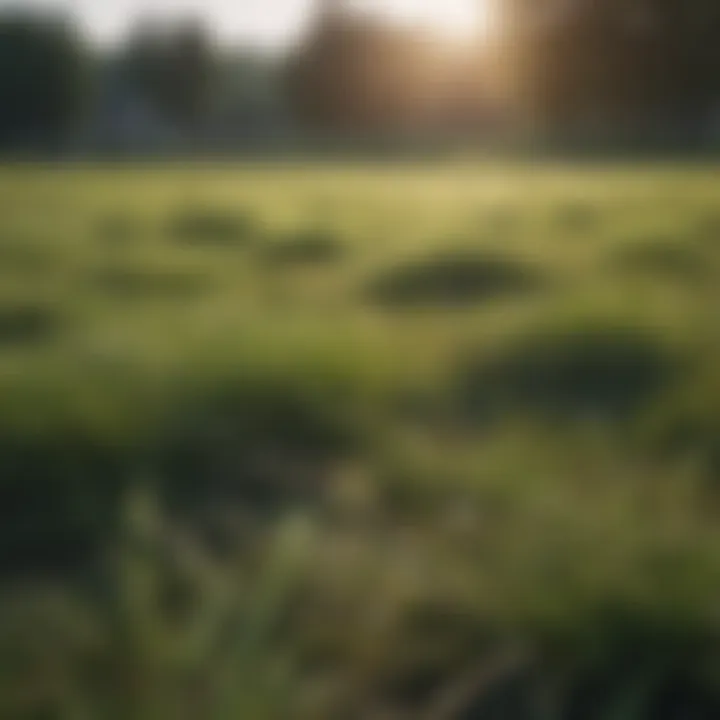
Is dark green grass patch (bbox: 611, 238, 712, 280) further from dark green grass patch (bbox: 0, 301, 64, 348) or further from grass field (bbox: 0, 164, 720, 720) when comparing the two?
dark green grass patch (bbox: 0, 301, 64, 348)

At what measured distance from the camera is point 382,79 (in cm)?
131

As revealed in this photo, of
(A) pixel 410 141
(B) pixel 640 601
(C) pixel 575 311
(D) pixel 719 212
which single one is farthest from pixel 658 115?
(B) pixel 640 601

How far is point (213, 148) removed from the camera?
1.34m

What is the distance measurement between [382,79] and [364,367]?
42 centimetres

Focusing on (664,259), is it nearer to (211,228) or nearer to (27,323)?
(211,228)

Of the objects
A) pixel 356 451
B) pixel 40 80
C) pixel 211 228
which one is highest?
pixel 40 80

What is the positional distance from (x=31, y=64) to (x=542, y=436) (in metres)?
0.64

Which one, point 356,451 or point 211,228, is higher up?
point 211,228

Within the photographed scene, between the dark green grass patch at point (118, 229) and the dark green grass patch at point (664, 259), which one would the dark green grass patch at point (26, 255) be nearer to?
the dark green grass patch at point (118, 229)

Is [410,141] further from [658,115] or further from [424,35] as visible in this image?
[658,115]

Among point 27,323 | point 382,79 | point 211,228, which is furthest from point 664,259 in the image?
point 27,323

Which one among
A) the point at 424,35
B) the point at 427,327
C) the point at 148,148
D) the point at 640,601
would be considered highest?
the point at 424,35

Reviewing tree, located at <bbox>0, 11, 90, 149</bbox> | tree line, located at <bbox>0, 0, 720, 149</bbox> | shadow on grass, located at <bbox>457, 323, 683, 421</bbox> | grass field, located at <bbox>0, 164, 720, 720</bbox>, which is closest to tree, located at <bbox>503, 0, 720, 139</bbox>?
tree line, located at <bbox>0, 0, 720, 149</bbox>

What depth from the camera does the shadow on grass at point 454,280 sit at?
46.8 inches
